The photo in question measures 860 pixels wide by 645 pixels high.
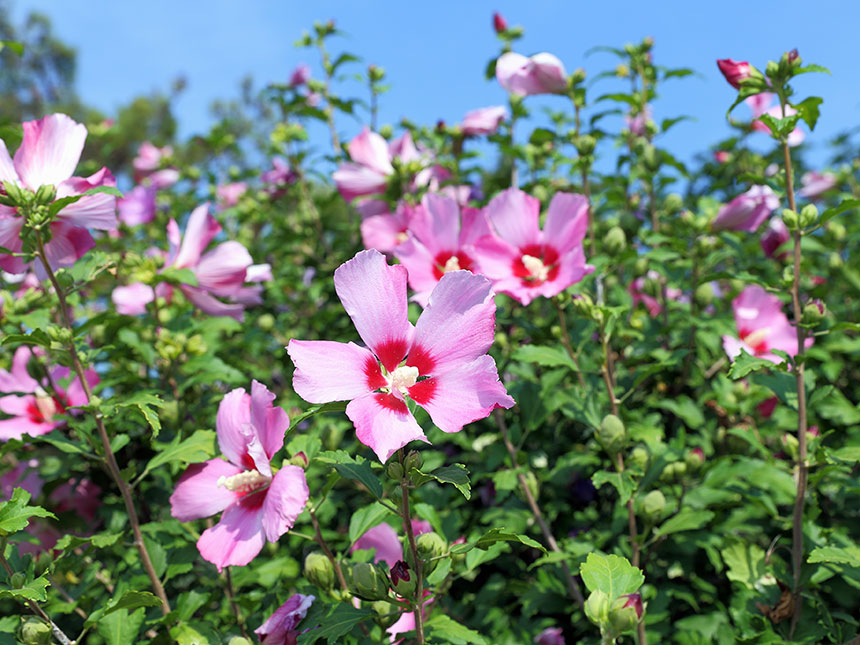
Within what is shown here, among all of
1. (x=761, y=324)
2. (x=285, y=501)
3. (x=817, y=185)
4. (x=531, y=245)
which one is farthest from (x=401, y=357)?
(x=817, y=185)

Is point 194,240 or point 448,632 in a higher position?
point 194,240

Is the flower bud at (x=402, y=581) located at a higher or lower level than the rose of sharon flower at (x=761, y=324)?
lower

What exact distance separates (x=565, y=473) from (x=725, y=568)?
59cm

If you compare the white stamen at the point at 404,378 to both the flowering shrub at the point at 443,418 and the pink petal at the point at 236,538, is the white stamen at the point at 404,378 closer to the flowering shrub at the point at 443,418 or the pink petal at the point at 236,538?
the flowering shrub at the point at 443,418

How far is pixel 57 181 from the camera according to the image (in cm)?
156

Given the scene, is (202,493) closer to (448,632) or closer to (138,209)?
(448,632)

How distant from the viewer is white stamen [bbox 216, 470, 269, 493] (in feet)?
4.43

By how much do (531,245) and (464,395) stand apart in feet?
2.96

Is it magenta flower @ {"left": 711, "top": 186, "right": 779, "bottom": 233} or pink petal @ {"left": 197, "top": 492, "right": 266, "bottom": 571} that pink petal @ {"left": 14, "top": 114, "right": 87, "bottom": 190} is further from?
magenta flower @ {"left": 711, "top": 186, "right": 779, "bottom": 233}

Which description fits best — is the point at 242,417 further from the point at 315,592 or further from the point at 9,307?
the point at 9,307

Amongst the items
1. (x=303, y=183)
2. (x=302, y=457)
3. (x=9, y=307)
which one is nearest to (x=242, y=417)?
(x=302, y=457)

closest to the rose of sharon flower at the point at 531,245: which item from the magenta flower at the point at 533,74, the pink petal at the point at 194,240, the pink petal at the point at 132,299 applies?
the magenta flower at the point at 533,74

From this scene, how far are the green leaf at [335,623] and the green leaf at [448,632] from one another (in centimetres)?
16

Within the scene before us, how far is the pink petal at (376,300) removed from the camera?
114 centimetres
